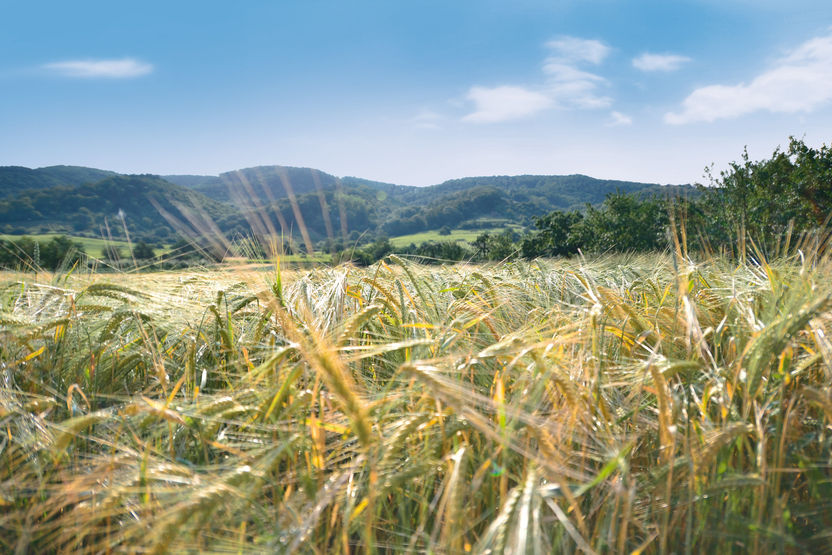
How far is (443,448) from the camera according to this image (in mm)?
1268

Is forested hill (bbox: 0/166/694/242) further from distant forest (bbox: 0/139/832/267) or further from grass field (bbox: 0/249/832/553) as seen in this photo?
grass field (bbox: 0/249/832/553)

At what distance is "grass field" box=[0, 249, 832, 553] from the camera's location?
3.37 ft

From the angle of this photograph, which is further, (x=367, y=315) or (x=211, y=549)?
(x=367, y=315)

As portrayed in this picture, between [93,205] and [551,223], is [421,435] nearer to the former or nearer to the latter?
[551,223]

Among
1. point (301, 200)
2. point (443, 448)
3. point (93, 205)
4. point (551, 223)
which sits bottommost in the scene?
point (443, 448)

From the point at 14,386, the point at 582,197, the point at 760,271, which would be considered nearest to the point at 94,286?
the point at 14,386

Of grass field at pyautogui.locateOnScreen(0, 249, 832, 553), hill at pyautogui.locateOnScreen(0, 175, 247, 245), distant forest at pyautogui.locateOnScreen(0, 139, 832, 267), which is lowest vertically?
grass field at pyautogui.locateOnScreen(0, 249, 832, 553)

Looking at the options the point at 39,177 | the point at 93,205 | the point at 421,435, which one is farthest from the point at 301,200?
the point at 39,177

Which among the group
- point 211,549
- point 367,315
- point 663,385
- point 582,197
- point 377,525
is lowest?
point 377,525

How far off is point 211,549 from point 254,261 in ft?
5.54

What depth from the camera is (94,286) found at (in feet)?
6.89

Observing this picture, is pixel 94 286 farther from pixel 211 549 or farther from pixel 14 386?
pixel 211 549

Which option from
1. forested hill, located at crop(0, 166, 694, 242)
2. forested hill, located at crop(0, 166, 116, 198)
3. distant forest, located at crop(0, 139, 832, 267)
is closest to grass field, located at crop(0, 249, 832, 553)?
distant forest, located at crop(0, 139, 832, 267)

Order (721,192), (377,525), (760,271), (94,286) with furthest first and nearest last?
(721,192) → (760,271) → (94,286) → (377,525)
